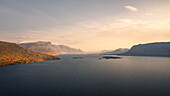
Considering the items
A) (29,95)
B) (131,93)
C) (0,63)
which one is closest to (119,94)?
(131,93)

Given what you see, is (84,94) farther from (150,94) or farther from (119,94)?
(150,94)

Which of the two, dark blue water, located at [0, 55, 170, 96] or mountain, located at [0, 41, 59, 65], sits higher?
mountain, located at [0, 41, 59, 65]

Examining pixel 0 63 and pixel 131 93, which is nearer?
pixel 131 93

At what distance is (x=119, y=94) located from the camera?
19391mm

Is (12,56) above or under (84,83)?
above

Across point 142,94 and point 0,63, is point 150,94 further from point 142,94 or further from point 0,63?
point 0,63

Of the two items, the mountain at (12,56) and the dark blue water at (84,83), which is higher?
the mountain at (12,56)

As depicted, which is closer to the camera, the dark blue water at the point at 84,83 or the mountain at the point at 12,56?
the dark blue water at the point at 84,83

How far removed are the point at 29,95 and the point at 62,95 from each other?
6585mm

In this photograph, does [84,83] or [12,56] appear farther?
[12,56]

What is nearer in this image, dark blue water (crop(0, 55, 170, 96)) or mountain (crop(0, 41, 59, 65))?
dark blue water (crop(0, 55, 170, 96))

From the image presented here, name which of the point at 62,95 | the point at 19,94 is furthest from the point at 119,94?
the point at 19,94

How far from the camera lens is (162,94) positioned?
64.0ft

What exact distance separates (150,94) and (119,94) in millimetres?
6411
